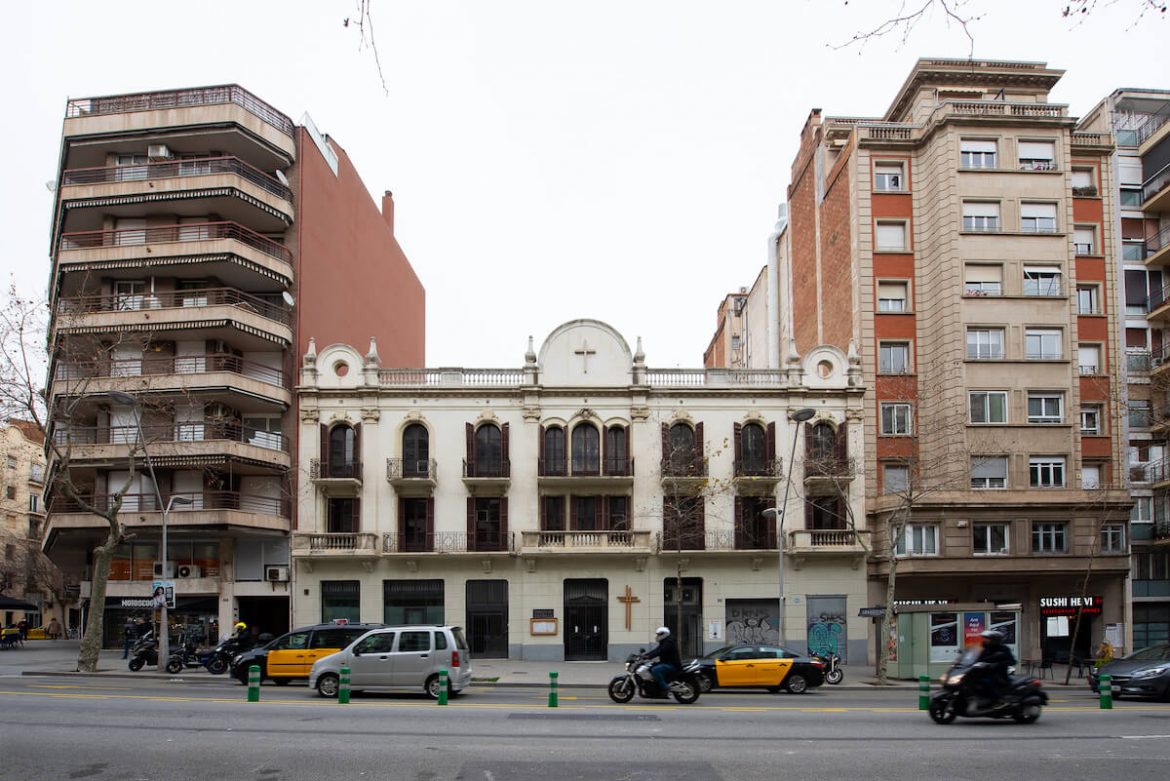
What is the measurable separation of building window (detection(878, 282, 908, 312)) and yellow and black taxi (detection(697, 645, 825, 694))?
19137 mm

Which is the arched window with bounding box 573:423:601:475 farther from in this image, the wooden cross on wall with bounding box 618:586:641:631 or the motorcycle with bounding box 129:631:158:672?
the motorcycle with bounding box 129:631:158:672

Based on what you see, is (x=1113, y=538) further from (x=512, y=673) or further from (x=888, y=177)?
(x=512, y=673)

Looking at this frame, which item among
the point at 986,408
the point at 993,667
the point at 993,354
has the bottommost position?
the point at 993,667

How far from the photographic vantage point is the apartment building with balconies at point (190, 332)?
132ft

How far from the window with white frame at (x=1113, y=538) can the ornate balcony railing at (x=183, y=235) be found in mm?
32780

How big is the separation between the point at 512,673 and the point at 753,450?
13185mm

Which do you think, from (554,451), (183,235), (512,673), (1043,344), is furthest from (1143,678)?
(183,235)

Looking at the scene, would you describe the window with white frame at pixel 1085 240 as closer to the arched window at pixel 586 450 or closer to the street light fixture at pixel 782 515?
the street light fixture at pixel 782 515

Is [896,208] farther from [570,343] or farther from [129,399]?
[129,399]

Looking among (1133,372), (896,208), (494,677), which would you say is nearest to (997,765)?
(494,677)

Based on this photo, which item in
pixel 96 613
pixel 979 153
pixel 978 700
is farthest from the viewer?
pixel 979 153

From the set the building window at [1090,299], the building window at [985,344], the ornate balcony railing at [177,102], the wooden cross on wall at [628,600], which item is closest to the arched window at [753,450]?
the wooden cross on wall at [628,600]

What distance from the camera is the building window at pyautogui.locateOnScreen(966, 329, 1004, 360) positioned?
4166cm

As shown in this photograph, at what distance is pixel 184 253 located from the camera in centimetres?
4091
